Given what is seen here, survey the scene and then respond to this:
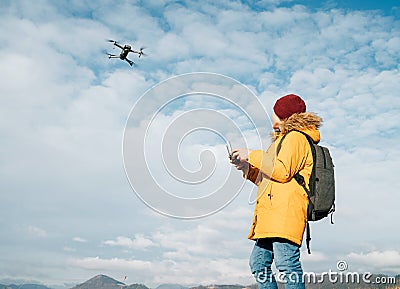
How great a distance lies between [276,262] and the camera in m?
4.97

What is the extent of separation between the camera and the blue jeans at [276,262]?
4840 millimetres

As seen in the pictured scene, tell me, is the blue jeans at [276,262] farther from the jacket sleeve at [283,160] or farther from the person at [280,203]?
the jacket sleeve at [283,160]

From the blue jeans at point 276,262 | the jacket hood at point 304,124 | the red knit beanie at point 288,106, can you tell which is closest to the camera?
the blue jeans at point 276,262

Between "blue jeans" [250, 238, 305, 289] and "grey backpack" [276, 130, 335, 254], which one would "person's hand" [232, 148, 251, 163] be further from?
"blue jeans" [250, 238, 305, 289]

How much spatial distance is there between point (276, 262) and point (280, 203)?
0.70 m

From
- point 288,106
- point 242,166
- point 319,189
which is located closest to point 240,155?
point 242,166

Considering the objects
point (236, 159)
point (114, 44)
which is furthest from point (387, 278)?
point (114, 44)

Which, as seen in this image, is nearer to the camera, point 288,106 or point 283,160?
point 283,160

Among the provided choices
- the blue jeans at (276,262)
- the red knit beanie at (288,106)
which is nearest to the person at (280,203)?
the blue jeans at (276,262)

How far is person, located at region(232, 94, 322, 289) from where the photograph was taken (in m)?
4.89

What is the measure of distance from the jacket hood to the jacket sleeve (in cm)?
35

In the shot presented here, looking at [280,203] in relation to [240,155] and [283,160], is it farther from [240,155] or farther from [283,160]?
[240,155]

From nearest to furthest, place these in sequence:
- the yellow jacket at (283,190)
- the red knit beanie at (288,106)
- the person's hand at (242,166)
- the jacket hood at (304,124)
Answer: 1. the yellow jacket at (283,190)
2. the person's hand at (242,166)
3. the jacket hood at (304,124)
4. the red knit beanie at (288,106)

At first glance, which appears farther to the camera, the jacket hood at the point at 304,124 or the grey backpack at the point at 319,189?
the jacket hood at the point at 304,124
